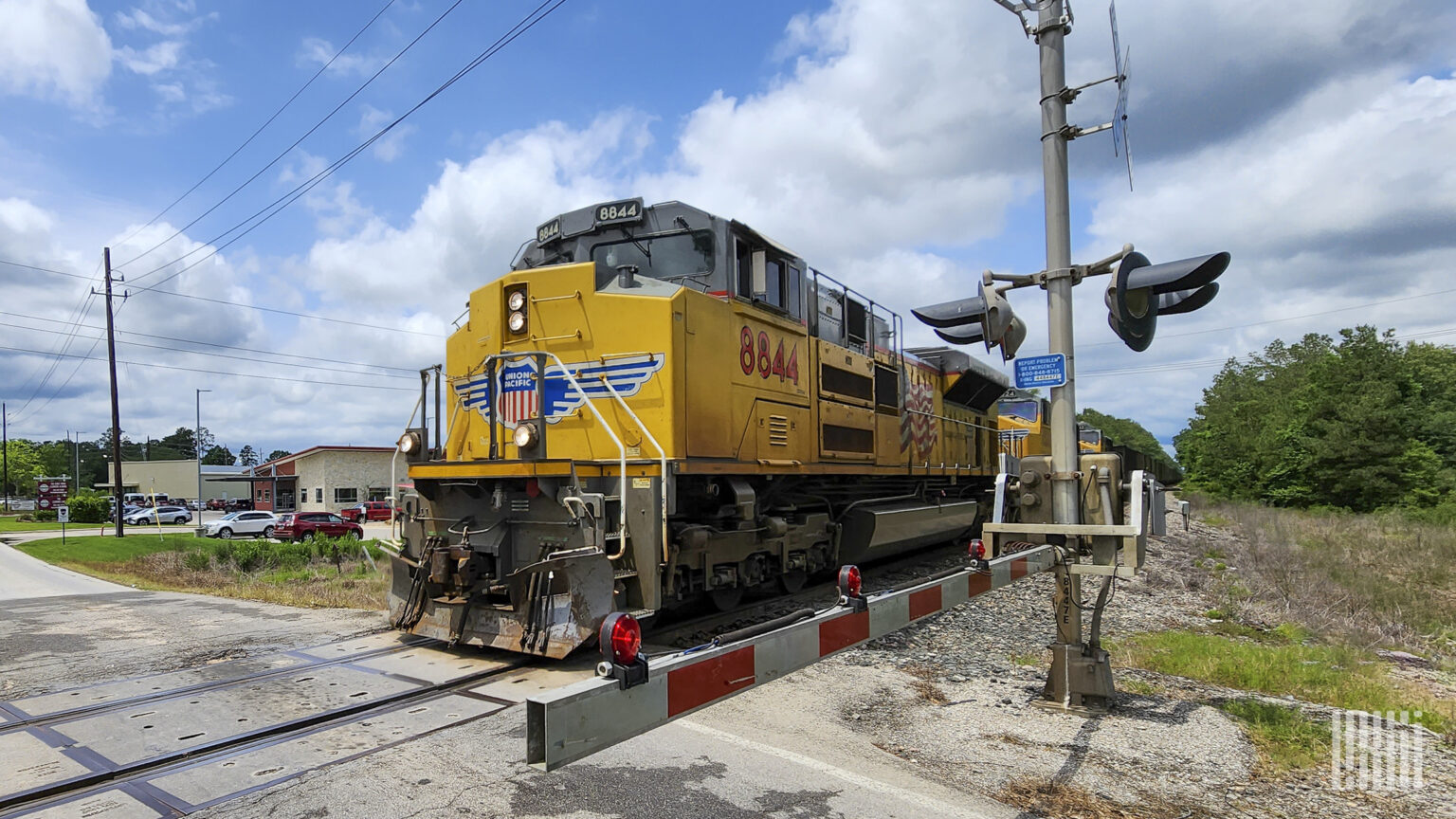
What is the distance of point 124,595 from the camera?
1105 centimetres

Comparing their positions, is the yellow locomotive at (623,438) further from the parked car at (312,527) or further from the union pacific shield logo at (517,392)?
the parked car at (312,527)

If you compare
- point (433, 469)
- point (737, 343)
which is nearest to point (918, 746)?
point (737, 343)

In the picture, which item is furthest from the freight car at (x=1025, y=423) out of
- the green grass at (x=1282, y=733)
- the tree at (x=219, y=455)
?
the tree at (x=219, y=455)

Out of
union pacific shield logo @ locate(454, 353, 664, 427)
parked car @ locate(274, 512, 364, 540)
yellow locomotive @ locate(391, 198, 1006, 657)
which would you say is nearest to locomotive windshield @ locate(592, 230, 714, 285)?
yellow locomotive @ locate(391, 198, 1006, 657)

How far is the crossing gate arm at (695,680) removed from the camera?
1.89m

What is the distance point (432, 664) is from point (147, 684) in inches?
74.4

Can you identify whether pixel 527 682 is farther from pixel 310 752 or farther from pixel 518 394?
pixel 518 394

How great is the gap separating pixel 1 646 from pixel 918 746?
8125mm

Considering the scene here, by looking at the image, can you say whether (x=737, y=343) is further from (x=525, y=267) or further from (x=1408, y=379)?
(x=1408, y=379)

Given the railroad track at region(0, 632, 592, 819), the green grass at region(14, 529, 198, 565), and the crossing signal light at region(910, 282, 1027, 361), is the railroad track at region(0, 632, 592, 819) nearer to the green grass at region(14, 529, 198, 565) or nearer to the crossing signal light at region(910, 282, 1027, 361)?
the crossing signal light at region(910, 282, 1027, 361)

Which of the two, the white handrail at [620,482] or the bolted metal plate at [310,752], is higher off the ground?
the white handrail at [620,482]

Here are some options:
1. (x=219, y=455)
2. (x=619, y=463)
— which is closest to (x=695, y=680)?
(x=619, y=463)

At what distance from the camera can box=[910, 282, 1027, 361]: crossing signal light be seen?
14.9 ft

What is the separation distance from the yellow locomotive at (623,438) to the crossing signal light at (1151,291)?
128 inches
